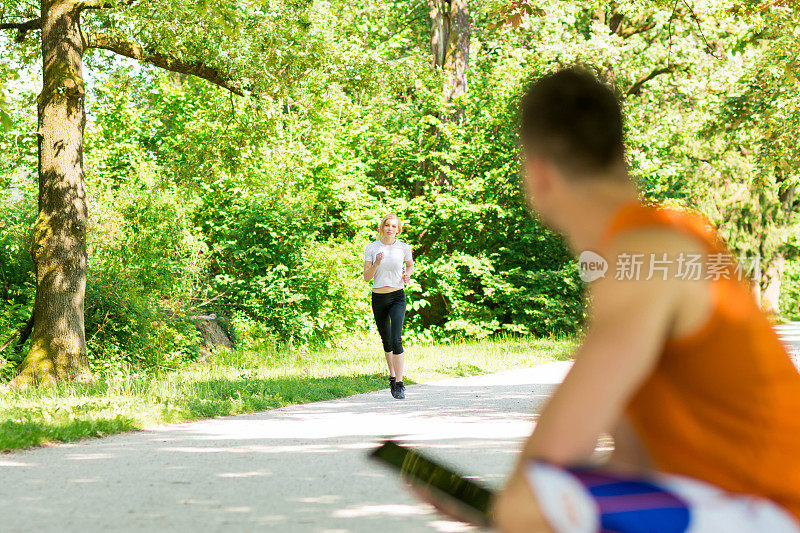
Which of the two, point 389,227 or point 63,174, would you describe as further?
point 63,174

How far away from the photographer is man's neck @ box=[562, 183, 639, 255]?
1786mm

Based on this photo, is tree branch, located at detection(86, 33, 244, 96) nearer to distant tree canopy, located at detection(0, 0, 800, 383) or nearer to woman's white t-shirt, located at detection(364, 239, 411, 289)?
distant tree canopy, located at detection(0, 0, 800, 383)

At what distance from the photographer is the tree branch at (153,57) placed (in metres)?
14.2

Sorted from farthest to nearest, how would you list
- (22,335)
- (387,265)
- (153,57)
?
(153,57) → (22,335) → (387,265)

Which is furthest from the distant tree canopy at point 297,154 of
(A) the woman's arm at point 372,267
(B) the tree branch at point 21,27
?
(A) the woman's arm at point 372,267

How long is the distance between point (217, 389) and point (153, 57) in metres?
6.41

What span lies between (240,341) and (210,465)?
12618 millimetres

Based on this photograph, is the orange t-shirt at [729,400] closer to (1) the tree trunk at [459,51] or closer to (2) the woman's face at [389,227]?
(2) the woman's face at [389,227]

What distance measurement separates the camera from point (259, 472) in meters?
5.93

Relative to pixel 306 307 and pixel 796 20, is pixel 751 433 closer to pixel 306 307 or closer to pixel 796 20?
pixel 796 20

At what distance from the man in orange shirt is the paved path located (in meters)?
1.09

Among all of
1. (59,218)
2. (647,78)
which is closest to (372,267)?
(59,218)

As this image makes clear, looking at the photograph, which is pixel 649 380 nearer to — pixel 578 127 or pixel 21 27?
pixel 578 127

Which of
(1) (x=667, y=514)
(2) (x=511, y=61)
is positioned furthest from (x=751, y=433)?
(2) (x=511, y=61)
